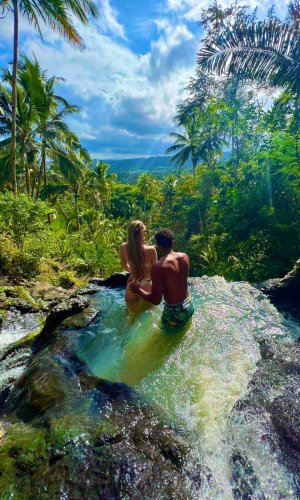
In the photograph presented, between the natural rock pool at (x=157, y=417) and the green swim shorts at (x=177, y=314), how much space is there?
0.17 meters

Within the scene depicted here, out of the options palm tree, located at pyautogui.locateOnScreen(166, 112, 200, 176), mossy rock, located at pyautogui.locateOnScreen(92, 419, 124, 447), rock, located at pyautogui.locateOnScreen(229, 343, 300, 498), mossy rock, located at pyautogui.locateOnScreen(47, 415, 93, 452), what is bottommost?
rock, located at pyautogui.locateOnScreen(229, 343, 300, 498)

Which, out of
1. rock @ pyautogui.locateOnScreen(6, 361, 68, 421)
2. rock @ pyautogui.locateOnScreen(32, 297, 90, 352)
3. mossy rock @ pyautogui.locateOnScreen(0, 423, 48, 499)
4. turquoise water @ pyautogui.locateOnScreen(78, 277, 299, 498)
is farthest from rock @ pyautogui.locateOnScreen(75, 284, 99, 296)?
mossy rock @ pyautogui.locateOnScreen(0, 423, 48, 499)

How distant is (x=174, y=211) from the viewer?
23.3 m

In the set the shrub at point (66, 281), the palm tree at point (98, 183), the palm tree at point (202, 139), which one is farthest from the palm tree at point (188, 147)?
the shrub at point (66, 281)

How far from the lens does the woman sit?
496 cm

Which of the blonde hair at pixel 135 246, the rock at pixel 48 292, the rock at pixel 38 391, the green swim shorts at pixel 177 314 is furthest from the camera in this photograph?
the rock at pixel 48 292

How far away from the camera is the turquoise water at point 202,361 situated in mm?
2451

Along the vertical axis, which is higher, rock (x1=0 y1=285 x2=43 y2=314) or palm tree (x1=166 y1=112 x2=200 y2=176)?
palm tree (x1=166 y1=112 x2=200 y2=176)

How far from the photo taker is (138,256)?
5.04 metres

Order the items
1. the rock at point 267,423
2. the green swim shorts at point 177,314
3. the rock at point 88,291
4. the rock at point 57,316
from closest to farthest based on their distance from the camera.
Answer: the rock at point 267,423 → the green swim shorts at point 177,314 → the rock at point 57,316 → the rock at point 88,291

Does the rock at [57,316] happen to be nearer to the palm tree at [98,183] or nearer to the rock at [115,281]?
the rock at [115,281]

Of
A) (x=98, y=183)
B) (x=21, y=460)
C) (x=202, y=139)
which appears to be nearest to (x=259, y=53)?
(x=21, y=460)

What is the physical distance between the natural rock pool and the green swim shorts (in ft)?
0.56

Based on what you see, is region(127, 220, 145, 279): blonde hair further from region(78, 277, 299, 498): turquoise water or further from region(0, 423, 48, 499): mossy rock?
region(0, 423, 48, 499): mossy rock
